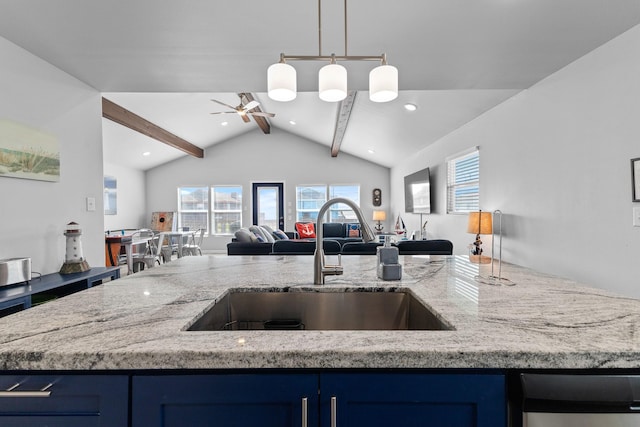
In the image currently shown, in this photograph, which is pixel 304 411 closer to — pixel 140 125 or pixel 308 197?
pixel 140 125

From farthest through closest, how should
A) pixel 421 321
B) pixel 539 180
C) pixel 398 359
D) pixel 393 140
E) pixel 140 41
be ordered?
1. pixel 393 140
2. pixel 539 180
3. pixel 140 41
4. pixel 421 321
5. pixel 398 359

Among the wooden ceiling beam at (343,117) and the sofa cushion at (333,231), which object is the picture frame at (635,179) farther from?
the sofa cushion at (333,231)

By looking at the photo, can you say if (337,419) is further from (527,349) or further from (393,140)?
(393,140)

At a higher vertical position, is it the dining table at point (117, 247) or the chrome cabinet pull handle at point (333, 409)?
the chrome cabinet pull handle at point (333, 409)

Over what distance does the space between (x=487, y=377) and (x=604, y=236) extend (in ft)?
7.12

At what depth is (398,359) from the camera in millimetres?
687

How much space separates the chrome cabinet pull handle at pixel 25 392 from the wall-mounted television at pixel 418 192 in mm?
5559

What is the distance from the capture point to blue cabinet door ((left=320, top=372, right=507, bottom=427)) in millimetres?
697

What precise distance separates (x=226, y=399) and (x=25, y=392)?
1.38 ft

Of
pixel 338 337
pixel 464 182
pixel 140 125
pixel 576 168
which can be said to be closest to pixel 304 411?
pixel 338 337

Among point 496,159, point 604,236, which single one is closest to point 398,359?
point 604,236

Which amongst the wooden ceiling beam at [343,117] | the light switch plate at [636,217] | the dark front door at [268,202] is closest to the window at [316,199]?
the dark front door at [268,202]

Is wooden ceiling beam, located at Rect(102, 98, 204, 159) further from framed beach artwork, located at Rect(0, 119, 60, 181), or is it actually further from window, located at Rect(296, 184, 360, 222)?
Answer: window, located at Rect(296, 184, 360, 222)

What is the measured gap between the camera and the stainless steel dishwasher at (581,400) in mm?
678
